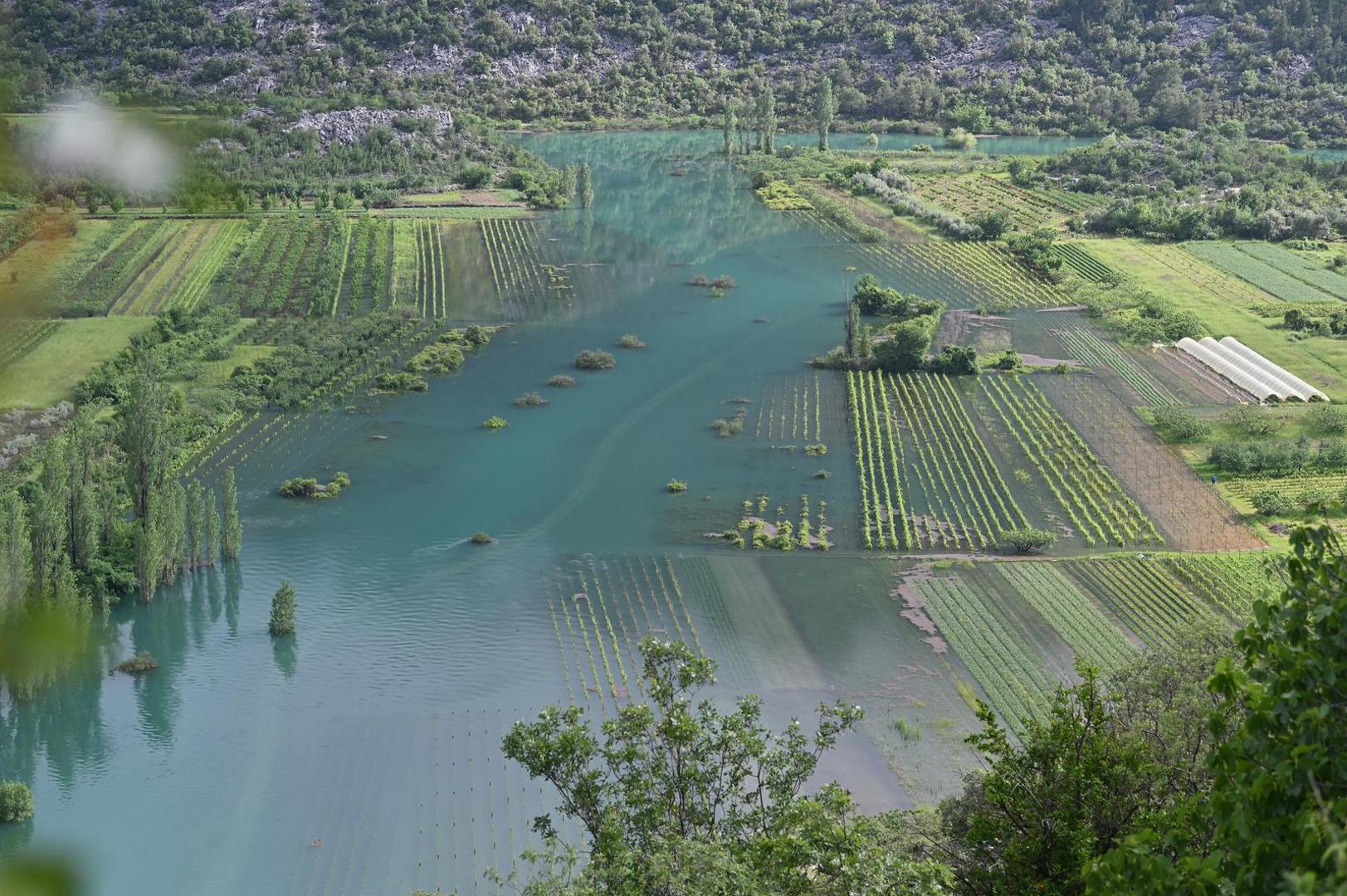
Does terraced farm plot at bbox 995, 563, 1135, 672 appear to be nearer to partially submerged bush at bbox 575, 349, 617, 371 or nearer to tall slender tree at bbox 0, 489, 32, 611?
partially submerged bush at bbox 575, 349, 617, 371

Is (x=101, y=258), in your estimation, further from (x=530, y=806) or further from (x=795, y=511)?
(x=530, y=806)

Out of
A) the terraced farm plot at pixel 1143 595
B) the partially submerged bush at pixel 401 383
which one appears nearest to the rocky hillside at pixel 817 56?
the partially submerged bush at pixel 401 383

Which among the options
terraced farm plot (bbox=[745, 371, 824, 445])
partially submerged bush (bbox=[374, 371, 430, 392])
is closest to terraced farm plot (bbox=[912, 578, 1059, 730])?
terraced farm plot (bbox=[745, 371, 824, 445])

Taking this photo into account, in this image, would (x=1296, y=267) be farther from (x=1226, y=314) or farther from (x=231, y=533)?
(x=231, y=533)

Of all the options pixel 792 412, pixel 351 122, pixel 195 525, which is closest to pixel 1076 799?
pixel 195 525

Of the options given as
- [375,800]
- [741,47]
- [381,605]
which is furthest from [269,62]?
[375,800]

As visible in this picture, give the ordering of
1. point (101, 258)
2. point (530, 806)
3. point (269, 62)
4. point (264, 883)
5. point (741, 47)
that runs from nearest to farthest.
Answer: point (264, 883)
point (530, 806)
point (101, 258)
point (269, 62)
point (741, 47)
